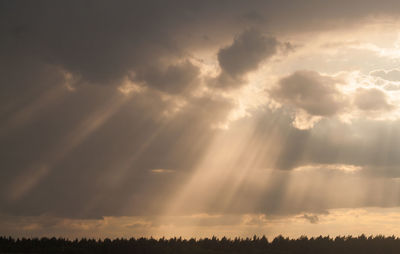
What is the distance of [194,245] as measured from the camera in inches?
3494

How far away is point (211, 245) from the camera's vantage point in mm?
91562

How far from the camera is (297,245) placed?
9569 centimetres

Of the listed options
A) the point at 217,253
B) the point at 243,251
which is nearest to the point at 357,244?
the point at 243,251

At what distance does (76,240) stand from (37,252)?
7563mm

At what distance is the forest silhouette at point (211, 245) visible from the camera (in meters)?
82.1

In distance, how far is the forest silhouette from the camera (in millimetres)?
82125

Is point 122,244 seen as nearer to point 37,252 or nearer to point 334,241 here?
point 37,252

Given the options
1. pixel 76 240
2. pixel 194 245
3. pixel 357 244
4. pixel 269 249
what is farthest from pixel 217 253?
pixel 357 244

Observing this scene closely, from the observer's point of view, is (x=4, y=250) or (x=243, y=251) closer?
(x=4, y=250)

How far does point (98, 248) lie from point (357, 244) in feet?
134

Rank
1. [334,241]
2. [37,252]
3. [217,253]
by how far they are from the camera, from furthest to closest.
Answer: [334,241] < [217,253] < [37,252]

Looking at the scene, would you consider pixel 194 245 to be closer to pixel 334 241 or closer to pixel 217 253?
pixel 217 253

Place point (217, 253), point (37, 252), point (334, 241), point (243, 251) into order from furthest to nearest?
point (334, 241), point (243, 251), point (217, 253), point (37, 252)

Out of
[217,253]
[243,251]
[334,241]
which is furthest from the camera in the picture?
[334,241]
